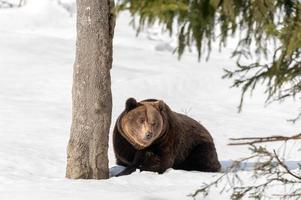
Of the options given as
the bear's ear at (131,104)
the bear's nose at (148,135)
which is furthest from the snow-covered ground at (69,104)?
the bear's ear at (131,104)

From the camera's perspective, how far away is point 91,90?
26.0ft

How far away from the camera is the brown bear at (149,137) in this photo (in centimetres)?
891

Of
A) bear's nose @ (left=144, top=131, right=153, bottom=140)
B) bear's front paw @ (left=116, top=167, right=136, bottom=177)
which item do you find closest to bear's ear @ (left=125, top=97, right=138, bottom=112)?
bear's nose @ (left=144, top=131, right=153, bottom=140)

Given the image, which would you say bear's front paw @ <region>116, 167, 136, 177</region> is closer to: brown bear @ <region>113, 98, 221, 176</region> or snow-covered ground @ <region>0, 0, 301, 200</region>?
brown bear @ <region>113, 98, 221, 176</region>

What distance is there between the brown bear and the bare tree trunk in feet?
2.60

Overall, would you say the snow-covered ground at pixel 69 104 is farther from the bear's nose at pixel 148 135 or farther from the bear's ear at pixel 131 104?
the bear's ear at pixel 131 104

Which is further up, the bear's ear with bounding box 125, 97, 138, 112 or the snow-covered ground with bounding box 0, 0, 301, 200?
the bear's ear with bounding box 125, 97, 138, 112

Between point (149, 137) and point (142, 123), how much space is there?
0.24m

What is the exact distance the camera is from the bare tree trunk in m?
7.82

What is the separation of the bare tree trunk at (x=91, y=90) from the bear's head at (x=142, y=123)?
2.50 ft

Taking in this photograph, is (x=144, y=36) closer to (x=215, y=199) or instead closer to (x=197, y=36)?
(x=215, y=199)

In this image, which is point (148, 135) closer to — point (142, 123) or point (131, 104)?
→ point (142, 123)

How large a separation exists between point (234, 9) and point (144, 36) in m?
30.0

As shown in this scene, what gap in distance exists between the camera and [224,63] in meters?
27.4
